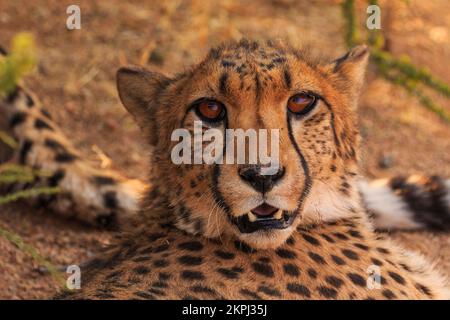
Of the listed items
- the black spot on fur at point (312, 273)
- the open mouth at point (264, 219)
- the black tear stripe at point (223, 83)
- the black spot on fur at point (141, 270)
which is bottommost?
the black spot on fur at point (312, 273)

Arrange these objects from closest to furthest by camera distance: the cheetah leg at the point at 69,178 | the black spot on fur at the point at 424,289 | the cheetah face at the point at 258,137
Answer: the cheetah face at the point at 258,137, the black spot on fur at the point at 424,289, the cheetah leg at the point at 69,178

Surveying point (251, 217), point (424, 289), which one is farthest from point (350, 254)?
point (251, 217)

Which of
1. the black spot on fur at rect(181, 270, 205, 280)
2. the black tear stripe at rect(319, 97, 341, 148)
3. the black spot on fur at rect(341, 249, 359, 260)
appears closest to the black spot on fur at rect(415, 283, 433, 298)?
the black spot on fur at rect(341, 249, 359, 260)

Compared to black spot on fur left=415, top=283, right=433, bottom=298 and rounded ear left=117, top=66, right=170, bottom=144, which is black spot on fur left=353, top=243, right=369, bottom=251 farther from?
rounded ear left=117, top=66, right=170, bottom=144

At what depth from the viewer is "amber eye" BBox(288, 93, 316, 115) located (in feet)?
7.85

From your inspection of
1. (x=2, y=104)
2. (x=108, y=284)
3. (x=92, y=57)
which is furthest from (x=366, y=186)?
(x=92, y=57)

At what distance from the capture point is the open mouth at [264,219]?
88.6 inches

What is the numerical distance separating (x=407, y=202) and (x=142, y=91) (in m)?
1.12

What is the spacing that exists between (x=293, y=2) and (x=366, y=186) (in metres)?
2.46

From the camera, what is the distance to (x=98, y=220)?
11.4 ft

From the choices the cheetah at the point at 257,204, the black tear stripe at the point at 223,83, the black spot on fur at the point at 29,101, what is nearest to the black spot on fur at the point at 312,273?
the cheetah at the point at 257,204

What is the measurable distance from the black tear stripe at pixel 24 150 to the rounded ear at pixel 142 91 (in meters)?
0.89

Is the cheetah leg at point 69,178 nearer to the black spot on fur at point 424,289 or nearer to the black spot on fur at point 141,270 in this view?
the black spot on fur at point 141,270

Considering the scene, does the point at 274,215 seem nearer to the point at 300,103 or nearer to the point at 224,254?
the point at 224,254
